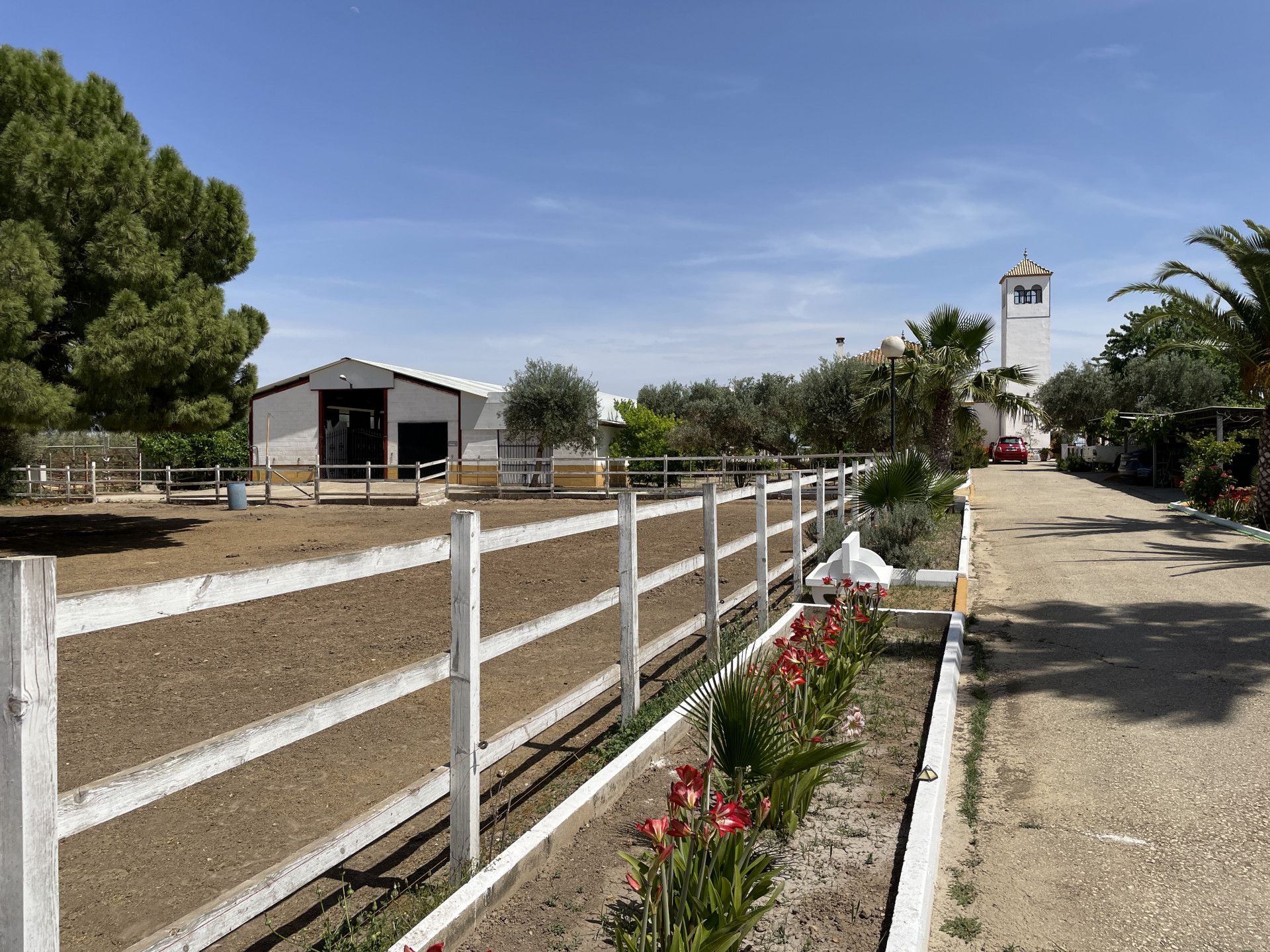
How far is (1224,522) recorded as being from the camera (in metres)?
16.5

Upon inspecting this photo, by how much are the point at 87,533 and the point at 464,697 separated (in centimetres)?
1857

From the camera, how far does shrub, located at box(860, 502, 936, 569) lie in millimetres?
10695

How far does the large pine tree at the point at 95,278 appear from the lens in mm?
14531

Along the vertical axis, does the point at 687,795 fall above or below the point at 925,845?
above

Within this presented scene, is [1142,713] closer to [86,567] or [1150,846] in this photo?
[1150,846]

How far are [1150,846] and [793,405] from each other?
107 feet

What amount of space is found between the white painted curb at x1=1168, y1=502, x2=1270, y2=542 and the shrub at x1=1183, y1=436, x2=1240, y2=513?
246 millimetres

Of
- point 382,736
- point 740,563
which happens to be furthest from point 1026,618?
point 382,736

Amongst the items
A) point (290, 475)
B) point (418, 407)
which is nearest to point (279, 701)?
point (418, 407)

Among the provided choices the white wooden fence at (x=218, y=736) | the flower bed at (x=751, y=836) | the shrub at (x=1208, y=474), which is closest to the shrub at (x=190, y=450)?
the shrub at (x=1208, y=474)

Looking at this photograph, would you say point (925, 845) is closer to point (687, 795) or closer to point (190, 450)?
point (687, 795)

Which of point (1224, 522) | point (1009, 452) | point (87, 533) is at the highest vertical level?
point (1009, 452)

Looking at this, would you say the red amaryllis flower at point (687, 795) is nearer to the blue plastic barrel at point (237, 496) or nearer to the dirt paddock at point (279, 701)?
the dirt paddock at point (279, 701)

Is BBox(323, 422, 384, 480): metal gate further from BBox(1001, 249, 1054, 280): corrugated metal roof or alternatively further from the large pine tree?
BBox(1001, 249, 1054, 280): corrugated metal roof
